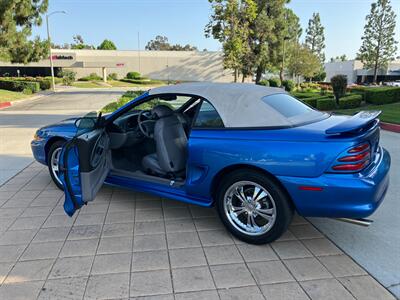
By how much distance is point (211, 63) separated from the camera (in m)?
67.9

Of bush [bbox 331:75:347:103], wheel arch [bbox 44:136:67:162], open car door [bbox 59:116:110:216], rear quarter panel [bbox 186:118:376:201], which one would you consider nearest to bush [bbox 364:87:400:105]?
bush [bbox 331:75:347:103]

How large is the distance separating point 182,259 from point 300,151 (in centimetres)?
148

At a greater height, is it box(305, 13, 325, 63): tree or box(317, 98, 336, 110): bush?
box(305, 13, 325, 63): tree

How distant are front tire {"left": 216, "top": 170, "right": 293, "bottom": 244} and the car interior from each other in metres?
0.69

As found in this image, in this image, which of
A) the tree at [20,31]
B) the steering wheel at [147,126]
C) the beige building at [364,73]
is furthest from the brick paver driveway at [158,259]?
the beige building at [364,73]

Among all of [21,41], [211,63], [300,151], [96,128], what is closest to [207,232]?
[300,151]

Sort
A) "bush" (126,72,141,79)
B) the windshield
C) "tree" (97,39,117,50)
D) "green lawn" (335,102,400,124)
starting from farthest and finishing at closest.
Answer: "tree" (97,39,117,50) → "bush" (126,72,141,79) → "green lawn" (335,102,400,124) → the windshield

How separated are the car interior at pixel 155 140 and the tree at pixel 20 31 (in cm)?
2006

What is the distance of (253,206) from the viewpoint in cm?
338

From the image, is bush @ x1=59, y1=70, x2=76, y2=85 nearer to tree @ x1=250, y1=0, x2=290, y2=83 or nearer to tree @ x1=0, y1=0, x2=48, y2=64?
tree @ x1=0, y1=0, x2=48, y2=64

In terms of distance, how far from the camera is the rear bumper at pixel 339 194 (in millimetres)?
2914

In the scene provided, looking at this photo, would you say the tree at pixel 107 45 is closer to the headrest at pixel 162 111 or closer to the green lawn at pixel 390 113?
the green lawn at pixel 390 113

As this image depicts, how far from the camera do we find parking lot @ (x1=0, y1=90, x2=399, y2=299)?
2.77m

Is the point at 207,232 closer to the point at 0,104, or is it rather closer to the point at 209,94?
the point at 209,94
